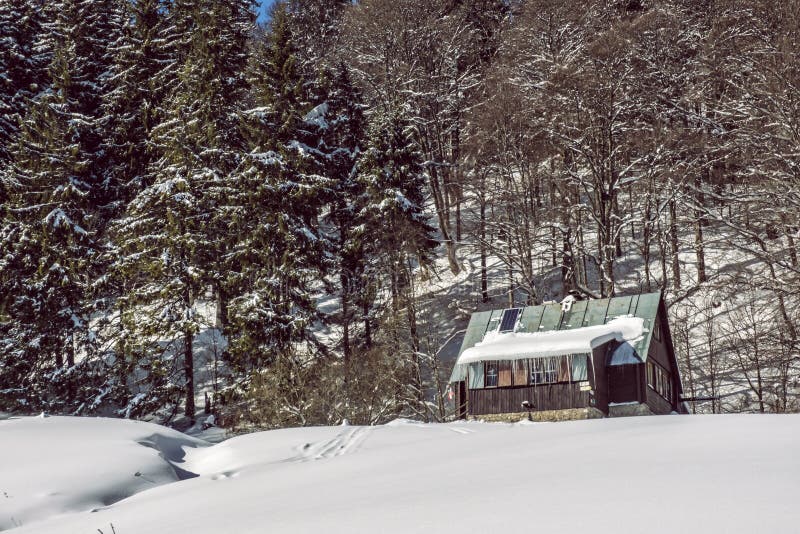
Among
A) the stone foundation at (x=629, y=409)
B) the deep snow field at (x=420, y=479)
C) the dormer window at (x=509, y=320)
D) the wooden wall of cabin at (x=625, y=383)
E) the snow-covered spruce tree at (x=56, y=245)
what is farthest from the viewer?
the snow-covered spruce tree at (x=56, y=245)

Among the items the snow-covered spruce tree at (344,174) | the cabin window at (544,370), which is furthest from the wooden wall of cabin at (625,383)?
the snow-covered spruce tree at (344,174)

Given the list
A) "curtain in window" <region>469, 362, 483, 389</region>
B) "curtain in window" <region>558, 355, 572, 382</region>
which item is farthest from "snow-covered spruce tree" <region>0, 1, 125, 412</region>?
"curtain in window" <region>558, 355, 572, 382</region>

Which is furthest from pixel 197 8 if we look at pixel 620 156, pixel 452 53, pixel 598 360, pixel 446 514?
pixel 446 514

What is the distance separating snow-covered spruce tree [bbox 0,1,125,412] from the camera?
1192 inches

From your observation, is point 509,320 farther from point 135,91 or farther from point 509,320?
point 135,91

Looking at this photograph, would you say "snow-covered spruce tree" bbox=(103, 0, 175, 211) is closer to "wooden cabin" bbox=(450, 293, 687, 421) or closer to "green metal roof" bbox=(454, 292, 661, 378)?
"green metal roof" bbox=(454, 292, 661, 378)

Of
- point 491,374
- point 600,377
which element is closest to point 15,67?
point 491,374

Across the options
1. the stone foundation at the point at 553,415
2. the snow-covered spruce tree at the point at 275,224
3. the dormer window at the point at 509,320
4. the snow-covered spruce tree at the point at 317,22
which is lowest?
the stone foundation at the point at 553,415

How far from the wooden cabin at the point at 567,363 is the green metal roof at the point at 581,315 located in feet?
0.10

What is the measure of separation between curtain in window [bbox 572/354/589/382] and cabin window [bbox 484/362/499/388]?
7.91ft

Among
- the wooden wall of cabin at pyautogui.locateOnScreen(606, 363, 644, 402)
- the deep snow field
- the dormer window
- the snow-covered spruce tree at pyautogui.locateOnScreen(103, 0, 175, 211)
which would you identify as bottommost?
the deep snow field

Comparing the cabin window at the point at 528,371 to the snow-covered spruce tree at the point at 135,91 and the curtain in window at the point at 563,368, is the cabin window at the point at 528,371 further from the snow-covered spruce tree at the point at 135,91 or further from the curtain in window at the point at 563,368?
the snow-covered spruce tree at the point at 135,91

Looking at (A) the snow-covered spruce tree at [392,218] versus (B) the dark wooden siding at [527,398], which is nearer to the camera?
(B) the dark wooden siding at [527,398]

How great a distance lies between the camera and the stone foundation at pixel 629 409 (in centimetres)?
2444
